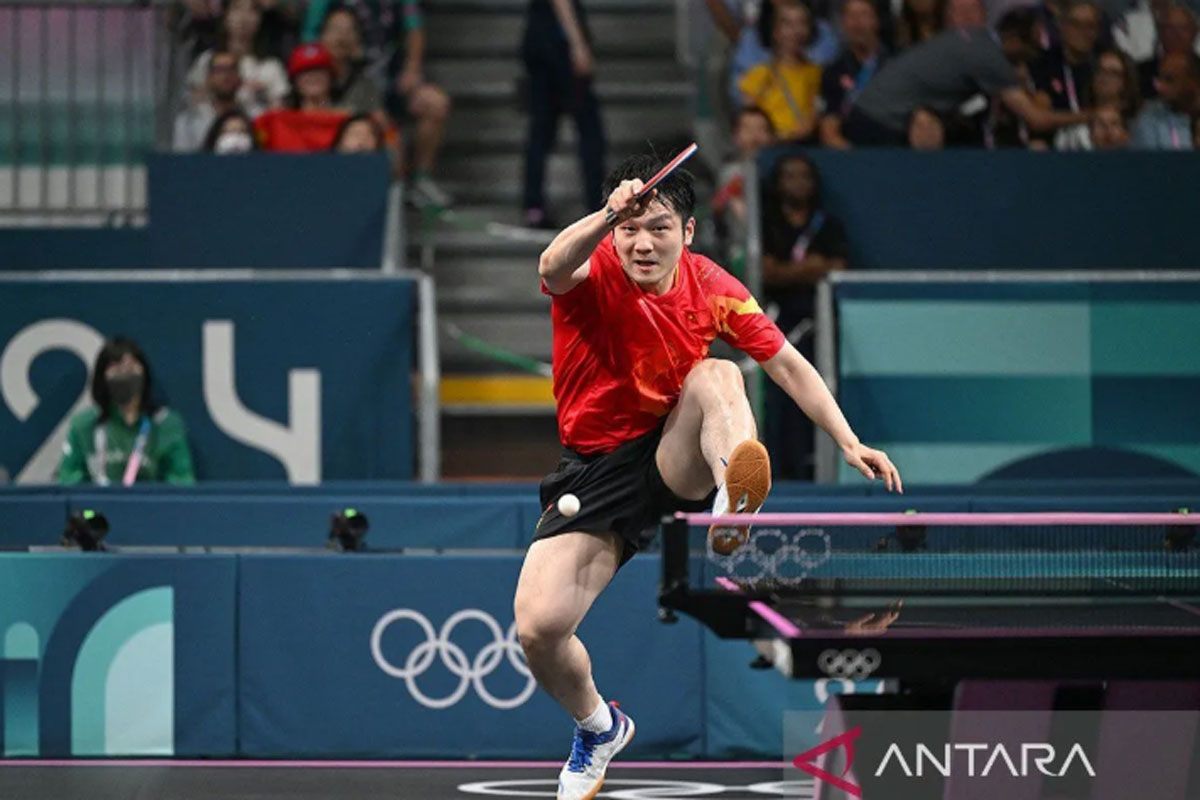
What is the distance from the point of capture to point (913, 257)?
34.4ft

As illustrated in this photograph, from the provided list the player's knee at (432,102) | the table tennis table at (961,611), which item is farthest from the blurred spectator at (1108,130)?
the table tennis table at (961,611)

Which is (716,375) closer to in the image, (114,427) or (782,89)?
(114,427)

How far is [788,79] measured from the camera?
11508 millimetres

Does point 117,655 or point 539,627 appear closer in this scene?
point 539,627

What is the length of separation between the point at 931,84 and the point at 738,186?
1.26 metres

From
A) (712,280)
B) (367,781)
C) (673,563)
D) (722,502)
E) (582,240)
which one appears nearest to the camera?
(673,563)

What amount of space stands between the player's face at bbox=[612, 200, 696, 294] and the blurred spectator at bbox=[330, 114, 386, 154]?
16.9ft

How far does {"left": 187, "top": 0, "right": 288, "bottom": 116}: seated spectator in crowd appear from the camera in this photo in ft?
37.5

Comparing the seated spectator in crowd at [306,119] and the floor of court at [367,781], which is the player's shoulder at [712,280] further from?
the seated spectator in crowd at [306,119]

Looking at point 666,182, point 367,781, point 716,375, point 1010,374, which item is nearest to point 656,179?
point 666,182

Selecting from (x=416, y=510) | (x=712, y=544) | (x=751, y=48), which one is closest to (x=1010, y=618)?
(x=712, y=544)

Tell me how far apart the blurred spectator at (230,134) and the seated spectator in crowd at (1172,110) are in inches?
204

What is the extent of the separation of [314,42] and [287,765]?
5.09 meters

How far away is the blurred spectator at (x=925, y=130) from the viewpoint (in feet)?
35.3
